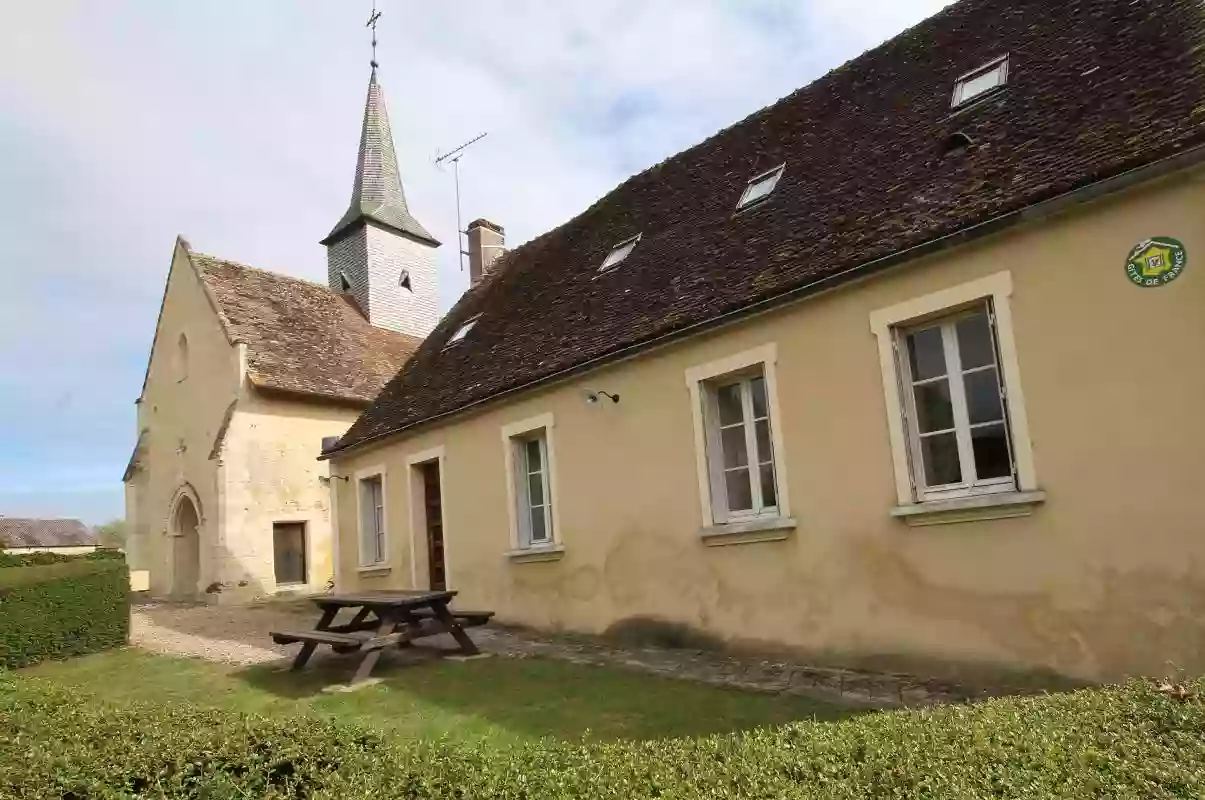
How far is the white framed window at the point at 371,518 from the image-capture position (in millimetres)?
14625

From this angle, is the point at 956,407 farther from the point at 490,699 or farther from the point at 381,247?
the point at 381,247

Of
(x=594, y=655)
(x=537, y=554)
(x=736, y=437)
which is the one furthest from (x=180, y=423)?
(x=736, y=437)

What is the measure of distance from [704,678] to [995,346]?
12.3ft

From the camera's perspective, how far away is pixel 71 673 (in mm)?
10031

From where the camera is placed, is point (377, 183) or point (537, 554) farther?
point (377, 183)

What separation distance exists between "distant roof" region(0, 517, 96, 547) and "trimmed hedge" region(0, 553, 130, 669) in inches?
2084

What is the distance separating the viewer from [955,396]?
692 centimetres

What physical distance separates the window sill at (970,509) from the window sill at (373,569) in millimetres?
9417

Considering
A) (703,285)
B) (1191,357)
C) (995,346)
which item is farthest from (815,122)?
(1191,357)

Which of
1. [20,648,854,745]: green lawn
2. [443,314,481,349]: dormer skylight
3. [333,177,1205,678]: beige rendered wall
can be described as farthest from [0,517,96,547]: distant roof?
[333,177,1205,678]: beige rendered wall

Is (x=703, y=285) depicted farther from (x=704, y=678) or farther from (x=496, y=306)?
(x=496, y=306)

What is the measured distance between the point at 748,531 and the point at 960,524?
2.15m

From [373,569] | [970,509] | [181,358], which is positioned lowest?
[373,569]

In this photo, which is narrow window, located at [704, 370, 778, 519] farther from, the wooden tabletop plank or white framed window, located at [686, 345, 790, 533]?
the wooden tabletop plank
